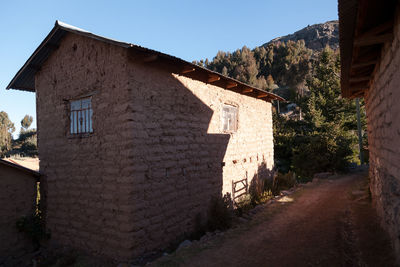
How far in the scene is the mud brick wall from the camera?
230 inches

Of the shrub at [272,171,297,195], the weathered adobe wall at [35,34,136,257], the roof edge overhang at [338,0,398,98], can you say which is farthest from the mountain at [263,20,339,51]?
the weathered adobe wall at [35,34,136,257]

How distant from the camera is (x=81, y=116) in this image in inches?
273

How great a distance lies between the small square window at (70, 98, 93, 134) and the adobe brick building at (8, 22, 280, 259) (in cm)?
3

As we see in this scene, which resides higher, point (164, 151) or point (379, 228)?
point (164, 151)

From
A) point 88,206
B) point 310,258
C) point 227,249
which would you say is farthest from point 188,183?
point 310,258

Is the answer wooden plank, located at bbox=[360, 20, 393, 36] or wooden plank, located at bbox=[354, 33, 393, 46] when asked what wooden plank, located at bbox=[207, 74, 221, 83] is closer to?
wooden plank, located at bbox=[354, 33, 393, 46]

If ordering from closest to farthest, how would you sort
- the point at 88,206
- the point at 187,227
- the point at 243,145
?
the point at 88,206
the point at 187,227
the point at 243,145

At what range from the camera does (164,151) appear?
648 cm

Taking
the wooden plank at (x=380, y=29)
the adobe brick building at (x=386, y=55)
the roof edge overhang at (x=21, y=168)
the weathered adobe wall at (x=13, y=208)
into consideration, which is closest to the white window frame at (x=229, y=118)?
the adobe brick building at (x=386, y=55)

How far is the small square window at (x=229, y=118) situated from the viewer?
887cm

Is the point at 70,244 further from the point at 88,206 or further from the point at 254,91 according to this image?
the point at 254,91

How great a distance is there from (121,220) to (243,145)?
5.39 metres

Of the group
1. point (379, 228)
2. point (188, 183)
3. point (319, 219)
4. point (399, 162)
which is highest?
point (399, 162)

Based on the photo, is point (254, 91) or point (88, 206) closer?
point (88, 206)
